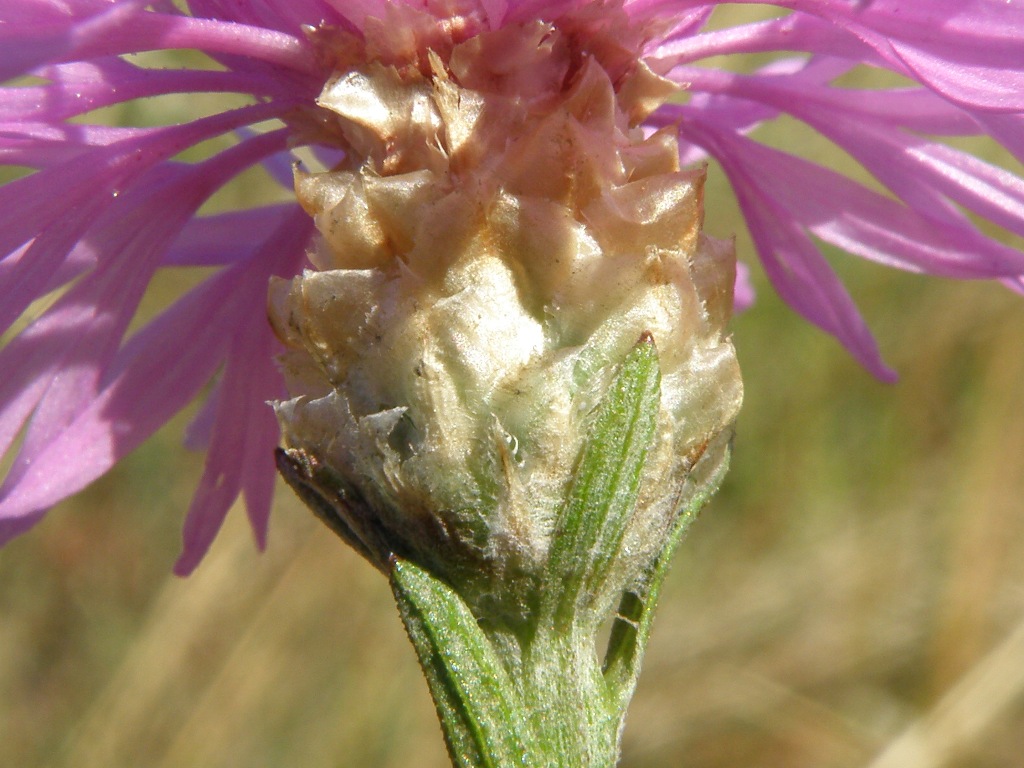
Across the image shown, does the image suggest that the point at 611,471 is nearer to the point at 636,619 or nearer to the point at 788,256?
the point at 636,619

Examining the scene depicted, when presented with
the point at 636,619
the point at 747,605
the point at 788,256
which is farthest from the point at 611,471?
the point at 747,605

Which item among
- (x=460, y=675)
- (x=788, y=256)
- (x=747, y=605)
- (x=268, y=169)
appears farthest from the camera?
(x=747, y=605)

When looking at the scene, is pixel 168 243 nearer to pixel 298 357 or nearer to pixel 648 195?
pixel 298 357

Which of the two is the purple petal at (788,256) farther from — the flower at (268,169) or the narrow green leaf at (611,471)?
the narrow green leaf at (611,471)

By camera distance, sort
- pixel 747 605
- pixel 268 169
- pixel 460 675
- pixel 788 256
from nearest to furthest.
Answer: pixel 460 675, pixel 788 256, pixel 268 169, pixel 747 605

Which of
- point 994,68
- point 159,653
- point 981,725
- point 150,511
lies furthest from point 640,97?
point 150,511

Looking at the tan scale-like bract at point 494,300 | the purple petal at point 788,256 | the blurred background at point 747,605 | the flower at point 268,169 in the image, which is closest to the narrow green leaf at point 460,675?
the tan scale-like bract at point 494,300
